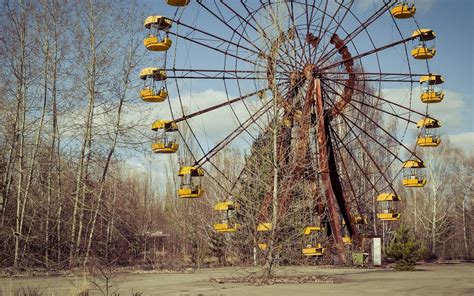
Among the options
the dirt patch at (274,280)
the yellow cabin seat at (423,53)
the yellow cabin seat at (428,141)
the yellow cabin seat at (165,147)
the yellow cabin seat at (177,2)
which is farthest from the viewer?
the yellow cabin seat at (428,141)

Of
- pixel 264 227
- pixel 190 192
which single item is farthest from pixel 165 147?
pixel 264 227

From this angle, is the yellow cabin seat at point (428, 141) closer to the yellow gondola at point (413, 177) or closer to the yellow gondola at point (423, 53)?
the yellow gondola at point (413, 177)

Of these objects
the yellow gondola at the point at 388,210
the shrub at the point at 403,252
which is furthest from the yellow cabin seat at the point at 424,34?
the shrub at the point at 403,252

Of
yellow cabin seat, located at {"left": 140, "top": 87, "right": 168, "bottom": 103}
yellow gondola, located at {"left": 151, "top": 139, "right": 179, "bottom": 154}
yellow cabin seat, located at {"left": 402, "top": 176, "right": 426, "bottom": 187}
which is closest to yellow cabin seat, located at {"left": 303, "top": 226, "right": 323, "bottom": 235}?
yellow cabin seat, located at {"left": 402, "top": 176, "right": 426, "bottom": 187}

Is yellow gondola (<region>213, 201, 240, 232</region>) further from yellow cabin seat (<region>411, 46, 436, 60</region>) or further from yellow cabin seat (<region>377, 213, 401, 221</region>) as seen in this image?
yellow cabin seat (<region>411, 46, 436, 60</region>)

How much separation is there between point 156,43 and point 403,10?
11.3 m

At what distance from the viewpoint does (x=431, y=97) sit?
85.4 ft

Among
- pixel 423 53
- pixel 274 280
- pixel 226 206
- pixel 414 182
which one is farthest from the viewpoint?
pixel 414 182

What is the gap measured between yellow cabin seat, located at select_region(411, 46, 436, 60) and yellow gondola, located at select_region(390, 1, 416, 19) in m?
1.64

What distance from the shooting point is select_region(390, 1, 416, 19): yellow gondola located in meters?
25.3

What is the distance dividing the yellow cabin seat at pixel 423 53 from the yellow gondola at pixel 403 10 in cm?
164

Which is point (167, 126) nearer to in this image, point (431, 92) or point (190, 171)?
point (190, 171)

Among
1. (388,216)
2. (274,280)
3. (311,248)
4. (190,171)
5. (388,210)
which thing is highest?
(190,171)

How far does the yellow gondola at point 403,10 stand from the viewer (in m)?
25.3
